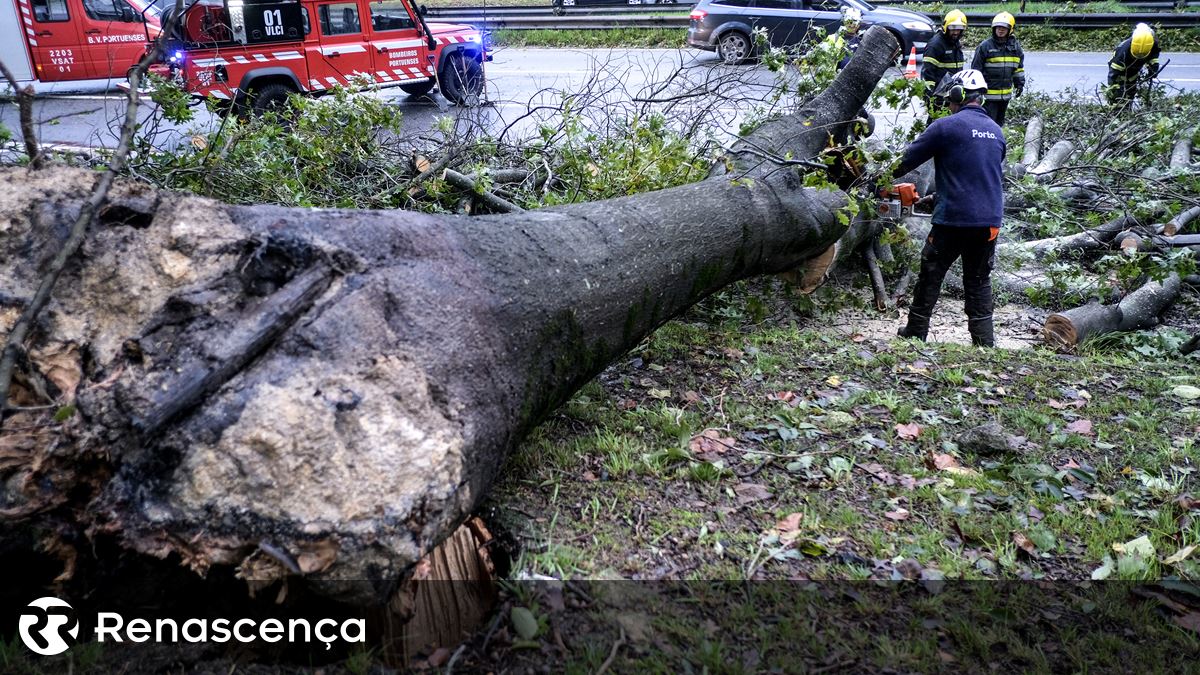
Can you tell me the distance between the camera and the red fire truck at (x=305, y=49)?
9.41 meters

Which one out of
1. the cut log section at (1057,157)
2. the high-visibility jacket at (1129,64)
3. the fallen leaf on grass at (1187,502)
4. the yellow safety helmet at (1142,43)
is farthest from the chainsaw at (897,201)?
the yellow safety helmet at (1142,43)

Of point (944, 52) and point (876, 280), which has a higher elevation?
point (944, 52)

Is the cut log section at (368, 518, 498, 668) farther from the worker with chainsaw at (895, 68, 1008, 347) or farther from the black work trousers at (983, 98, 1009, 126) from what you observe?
the black work trousers at (983, 98, 1009, 126)

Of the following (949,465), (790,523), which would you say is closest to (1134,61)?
(949,465)

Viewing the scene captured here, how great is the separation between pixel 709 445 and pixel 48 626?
2.35m

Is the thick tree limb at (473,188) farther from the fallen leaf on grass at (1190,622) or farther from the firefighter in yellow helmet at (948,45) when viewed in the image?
the firefighter in yellow helmet at (948,45)

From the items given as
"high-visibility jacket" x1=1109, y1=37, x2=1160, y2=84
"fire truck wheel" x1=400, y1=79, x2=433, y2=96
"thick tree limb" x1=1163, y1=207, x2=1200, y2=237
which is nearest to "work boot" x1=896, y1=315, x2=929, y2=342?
"thick tree limb" x1=1163, y1=207, x2=1200, y2=237

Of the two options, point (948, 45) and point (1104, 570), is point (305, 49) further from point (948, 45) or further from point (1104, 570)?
point (1104, 570)

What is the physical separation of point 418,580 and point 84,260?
142 cm

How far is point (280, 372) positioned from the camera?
7.60 ft

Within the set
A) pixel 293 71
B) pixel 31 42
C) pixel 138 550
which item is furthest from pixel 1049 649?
pixel 31 42

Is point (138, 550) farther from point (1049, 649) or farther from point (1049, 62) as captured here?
point (1049, 62)

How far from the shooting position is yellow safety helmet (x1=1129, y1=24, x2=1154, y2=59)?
409 inches

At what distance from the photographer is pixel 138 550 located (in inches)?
84.7
